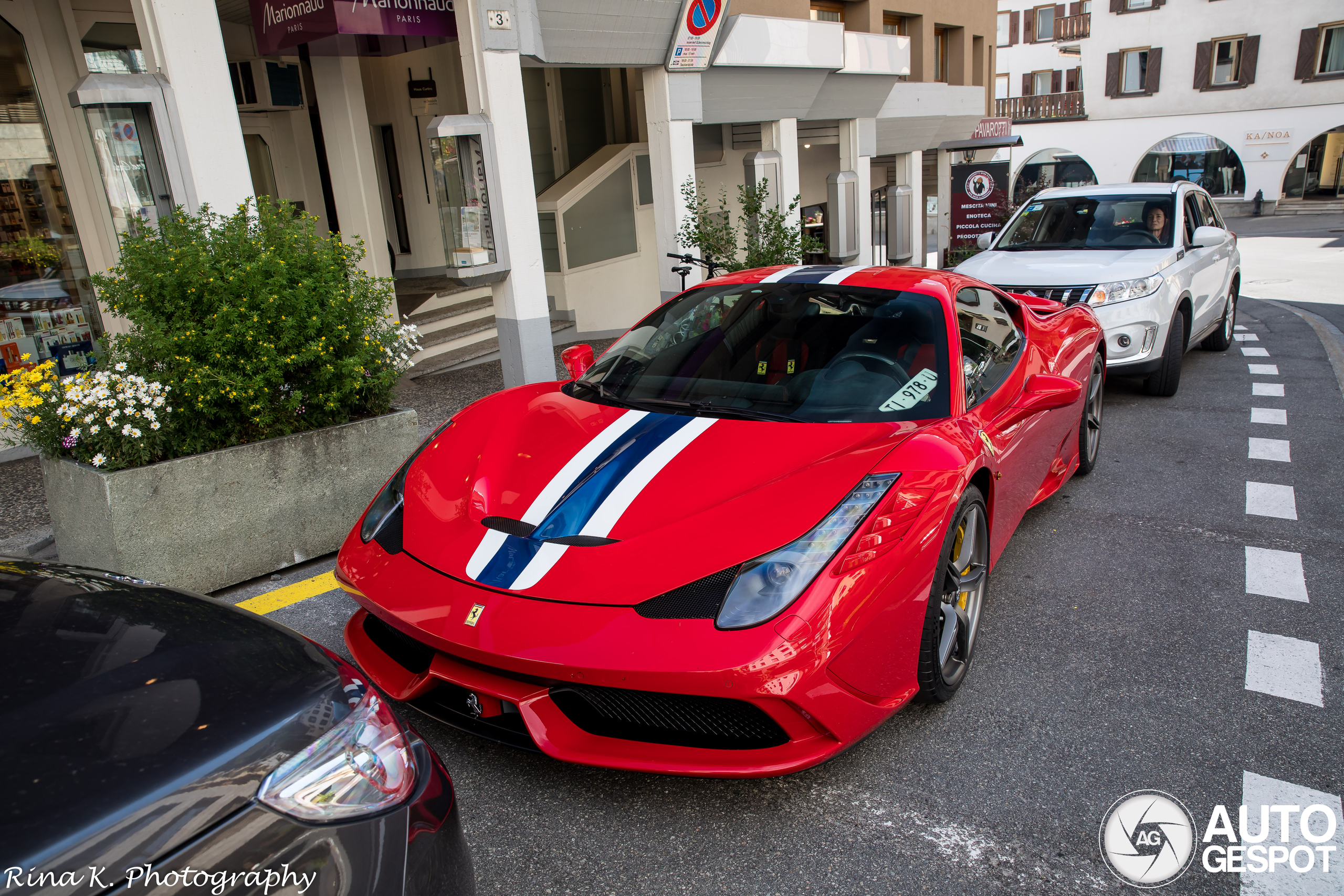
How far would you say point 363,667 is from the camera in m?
2.65

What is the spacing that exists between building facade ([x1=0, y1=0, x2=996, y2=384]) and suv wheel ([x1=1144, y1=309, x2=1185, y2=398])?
16.4 ft

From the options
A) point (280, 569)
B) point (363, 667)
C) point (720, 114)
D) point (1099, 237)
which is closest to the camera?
point (363, 667)

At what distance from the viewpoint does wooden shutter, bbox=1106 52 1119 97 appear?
35.6m

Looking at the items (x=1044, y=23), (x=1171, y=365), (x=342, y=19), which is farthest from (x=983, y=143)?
(x=1044, y=23)

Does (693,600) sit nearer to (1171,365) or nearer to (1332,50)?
(1171,365)

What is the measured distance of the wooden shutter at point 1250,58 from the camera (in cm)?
3225

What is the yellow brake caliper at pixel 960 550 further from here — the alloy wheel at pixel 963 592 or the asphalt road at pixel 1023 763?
the asphalt road at pixel 1023 763

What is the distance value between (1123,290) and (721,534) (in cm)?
530

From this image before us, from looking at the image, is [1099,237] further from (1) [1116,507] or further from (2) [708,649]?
(2) [708,649]

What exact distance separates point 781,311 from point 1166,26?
39.2 m

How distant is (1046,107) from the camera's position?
37.8 meters

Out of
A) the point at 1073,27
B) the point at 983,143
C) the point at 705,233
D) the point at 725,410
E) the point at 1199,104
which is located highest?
the point at 1073,27

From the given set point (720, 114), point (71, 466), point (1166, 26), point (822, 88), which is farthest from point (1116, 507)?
point (1166, 26)

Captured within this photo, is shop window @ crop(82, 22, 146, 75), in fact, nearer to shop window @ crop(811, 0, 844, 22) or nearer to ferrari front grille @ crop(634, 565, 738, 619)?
ferrari front grille @ crop(634, 565, 738, 619)
